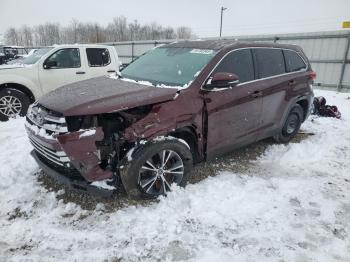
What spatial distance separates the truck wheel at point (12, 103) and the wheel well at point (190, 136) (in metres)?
4.90

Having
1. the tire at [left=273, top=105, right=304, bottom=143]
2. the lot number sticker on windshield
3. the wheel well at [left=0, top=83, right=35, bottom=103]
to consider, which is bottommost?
the tire at [left=273, top=105, right=304, bottom=143]

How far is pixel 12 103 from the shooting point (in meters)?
7.11

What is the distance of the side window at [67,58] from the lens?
7906 mm

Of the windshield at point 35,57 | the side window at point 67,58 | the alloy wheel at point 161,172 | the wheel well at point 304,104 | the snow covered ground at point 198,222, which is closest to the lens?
the snow covered ground at point 198,222

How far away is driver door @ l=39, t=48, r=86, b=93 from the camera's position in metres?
7.63

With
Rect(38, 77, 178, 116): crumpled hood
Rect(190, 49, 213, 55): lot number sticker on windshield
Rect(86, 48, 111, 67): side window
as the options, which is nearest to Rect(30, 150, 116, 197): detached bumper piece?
Rect(38, 77, 178, 116): crumpled hood

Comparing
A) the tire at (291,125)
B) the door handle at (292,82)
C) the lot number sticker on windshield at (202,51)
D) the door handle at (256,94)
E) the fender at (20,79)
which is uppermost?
the lot number sticker on windshield at (202,51)

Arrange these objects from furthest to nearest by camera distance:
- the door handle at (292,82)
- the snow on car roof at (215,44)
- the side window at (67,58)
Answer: the side window at (67,58) → the door handle at (292,82) → the snow on car roof at (215,44)

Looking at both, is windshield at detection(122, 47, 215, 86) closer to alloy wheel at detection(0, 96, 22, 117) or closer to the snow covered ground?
the snow covered ground

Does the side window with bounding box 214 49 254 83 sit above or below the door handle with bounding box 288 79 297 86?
above

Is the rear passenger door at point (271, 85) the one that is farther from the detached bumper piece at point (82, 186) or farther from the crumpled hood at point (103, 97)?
the detached bumper piece at point (82, 186)

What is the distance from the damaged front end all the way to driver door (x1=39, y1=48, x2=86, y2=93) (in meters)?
4.39

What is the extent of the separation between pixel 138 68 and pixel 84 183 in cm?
221

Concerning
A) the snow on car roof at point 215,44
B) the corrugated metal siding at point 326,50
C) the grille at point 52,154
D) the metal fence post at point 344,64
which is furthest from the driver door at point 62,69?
the metal fence post at point 344,64
